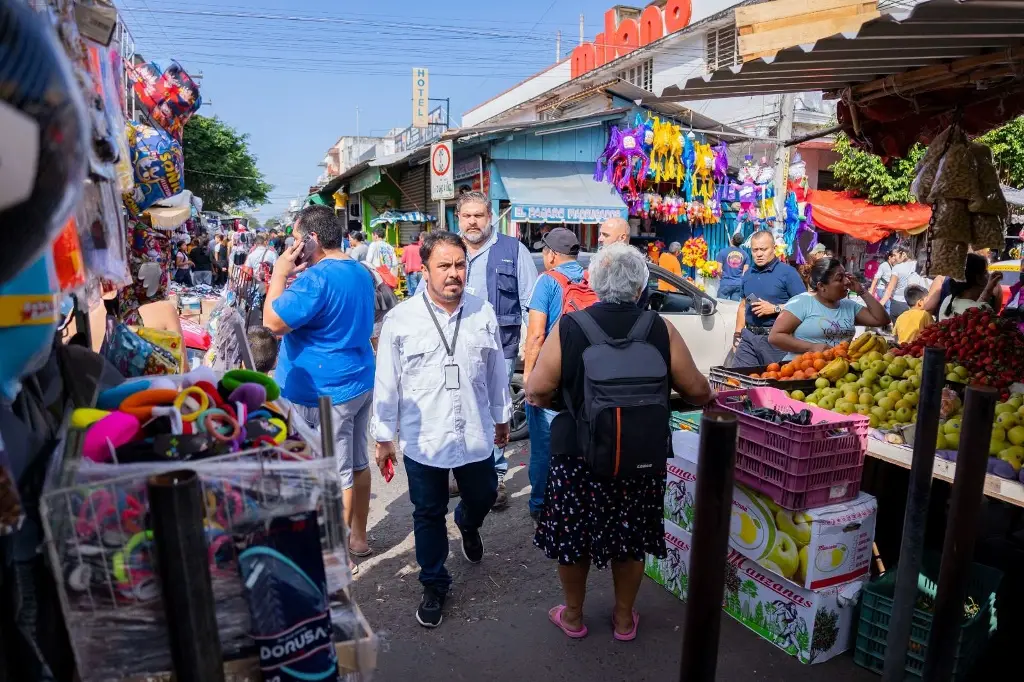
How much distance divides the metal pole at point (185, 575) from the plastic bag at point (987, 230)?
426 centimetres

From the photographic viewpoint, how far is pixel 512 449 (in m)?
6.38

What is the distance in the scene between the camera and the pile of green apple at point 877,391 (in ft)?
11.5

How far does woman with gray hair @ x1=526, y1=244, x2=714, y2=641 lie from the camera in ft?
9.83

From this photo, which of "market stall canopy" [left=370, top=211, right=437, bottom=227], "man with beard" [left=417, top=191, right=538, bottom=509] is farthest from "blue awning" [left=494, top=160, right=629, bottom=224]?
"man with beard" [left=417, top=191, right=538, bottom=509]

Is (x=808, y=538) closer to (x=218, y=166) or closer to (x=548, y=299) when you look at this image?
(x=548, y=299)

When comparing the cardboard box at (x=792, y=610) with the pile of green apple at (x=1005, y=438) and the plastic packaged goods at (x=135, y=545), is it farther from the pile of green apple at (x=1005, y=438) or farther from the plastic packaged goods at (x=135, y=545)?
the plastic packaged goods at (x=135, y=545)

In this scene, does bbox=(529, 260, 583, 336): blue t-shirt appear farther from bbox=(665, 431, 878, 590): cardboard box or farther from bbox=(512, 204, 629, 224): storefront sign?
bbox=(512, 204, 629, 224): storefront sign

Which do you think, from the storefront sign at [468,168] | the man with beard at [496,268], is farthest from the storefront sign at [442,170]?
the storefront sign at [468,168]

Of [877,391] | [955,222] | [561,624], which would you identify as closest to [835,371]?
[877,391]

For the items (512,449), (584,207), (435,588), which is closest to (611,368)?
(435,588)

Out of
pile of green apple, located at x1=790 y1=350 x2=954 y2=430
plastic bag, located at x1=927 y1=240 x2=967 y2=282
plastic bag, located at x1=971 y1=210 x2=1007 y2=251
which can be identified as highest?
plastic bag, located at x1=971 y1=210 x2=1007 y2=251

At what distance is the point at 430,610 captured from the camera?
3.41 metres

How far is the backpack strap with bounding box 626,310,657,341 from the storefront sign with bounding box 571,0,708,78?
774 inches

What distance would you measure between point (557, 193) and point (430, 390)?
10.6 metres
